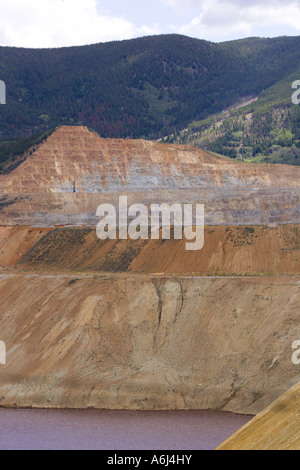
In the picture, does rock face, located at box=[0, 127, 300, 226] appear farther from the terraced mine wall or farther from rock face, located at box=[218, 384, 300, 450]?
rock face, located at box=[218, 384, 300, 450]

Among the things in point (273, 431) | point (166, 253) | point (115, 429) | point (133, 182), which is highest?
point (133, 182)

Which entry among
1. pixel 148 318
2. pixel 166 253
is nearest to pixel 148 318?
pixel 148 318

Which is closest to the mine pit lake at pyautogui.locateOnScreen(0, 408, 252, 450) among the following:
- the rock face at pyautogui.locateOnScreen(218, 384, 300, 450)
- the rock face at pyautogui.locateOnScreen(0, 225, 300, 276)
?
the rock face at pyautogui.locateOnScreen(218, 384, 300, 450)

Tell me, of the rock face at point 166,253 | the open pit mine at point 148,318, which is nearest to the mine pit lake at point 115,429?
the open pit mine at point 148,318

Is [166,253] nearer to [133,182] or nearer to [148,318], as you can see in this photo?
[148,318]
